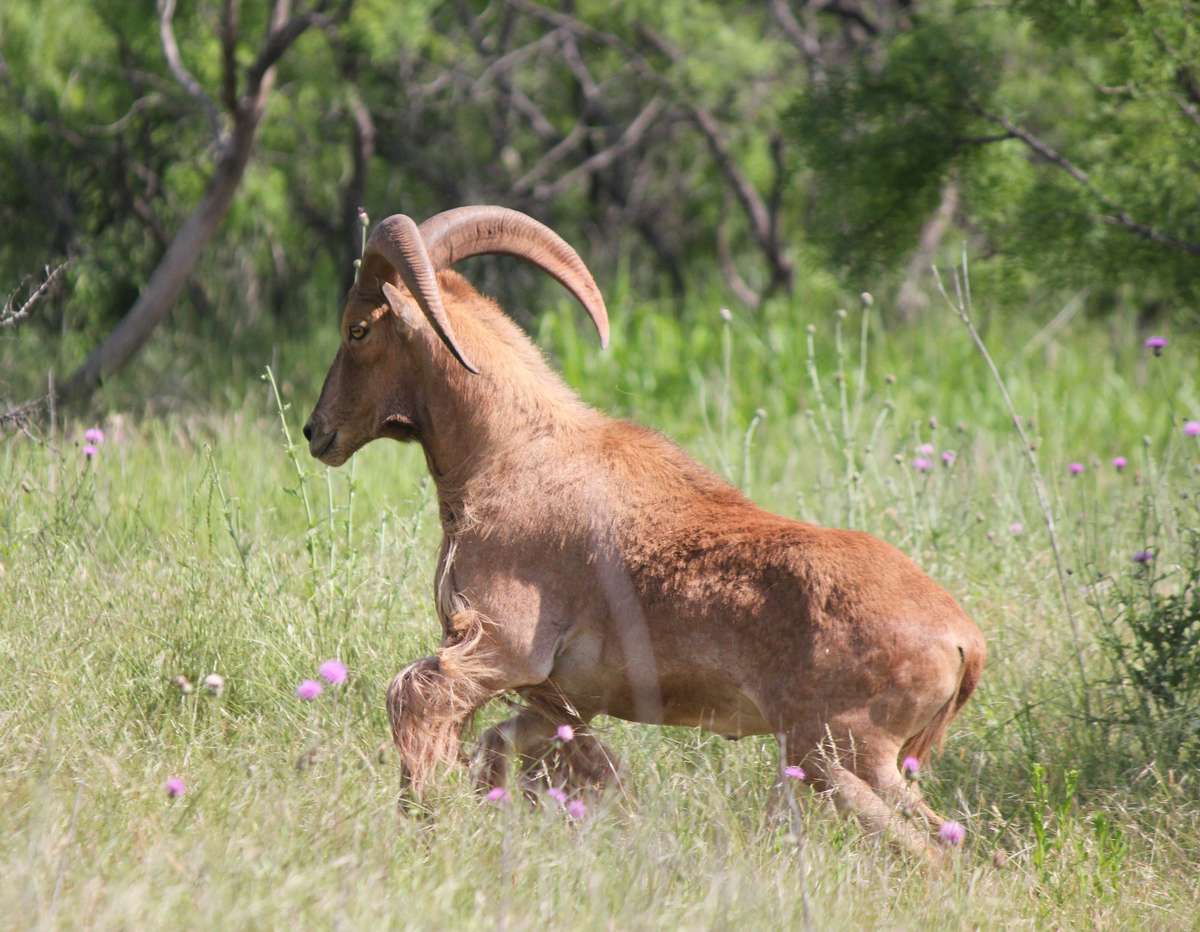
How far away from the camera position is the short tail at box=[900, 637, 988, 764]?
4.70 meters

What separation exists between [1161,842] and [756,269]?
1246 centimetres

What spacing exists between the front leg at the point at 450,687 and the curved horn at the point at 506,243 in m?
1.12

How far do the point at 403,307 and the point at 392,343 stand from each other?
0.18 meters

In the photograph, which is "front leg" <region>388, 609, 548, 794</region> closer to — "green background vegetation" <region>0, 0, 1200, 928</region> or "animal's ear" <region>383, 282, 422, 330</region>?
"green background vegetation" <region>0, 0, 1200, 928</region>

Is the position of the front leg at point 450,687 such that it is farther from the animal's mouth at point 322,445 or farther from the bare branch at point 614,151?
the bare branch at point 614,151

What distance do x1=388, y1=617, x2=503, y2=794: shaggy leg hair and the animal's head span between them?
0.82m

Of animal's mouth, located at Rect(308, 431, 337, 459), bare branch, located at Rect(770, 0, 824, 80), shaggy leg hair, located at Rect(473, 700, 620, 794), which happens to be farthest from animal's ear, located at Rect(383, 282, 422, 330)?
bare branch, located at Rect(770, 0, 824, 80)

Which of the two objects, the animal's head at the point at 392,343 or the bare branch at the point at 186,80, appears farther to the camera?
the bare branch at the point at 186,80

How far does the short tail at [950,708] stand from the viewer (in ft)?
15.4

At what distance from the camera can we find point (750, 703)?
488 centimetres

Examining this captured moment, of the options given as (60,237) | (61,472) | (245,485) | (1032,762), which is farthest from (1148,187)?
(60,237)

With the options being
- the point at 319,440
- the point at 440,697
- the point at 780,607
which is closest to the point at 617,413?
the point at 319,440

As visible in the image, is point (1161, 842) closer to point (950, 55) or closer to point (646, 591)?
point (646, 591)

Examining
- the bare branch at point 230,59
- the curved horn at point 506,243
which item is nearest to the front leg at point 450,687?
the curved horn at point 506,243
